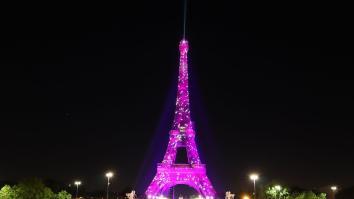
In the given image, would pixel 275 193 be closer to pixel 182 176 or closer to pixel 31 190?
pixel 182 176

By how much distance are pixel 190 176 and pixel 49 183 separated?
128 feet

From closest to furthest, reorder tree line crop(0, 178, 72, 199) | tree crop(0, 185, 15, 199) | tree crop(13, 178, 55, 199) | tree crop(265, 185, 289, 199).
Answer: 1. tree crop(0, 185, 15, 199)
2. tree line crop(0, 178, 72, 199)
3. tree crop(13, 178, 55, 199)
4. tree crop(265, 185, 289, 199)

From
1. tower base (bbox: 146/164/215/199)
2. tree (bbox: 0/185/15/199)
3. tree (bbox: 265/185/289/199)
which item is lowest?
tree (bbox: 0/185/15/199)

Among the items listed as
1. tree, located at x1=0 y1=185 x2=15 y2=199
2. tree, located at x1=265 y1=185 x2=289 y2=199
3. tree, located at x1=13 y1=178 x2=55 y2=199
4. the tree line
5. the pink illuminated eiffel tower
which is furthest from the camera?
the pink illuminated eiffel tower

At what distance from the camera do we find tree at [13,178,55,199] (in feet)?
210

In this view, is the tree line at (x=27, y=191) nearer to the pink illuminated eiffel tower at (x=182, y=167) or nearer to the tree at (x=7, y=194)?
the tree at (x=7, y=194)

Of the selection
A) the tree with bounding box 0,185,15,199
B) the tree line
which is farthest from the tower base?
the tree with bounding box 0,185,15,199

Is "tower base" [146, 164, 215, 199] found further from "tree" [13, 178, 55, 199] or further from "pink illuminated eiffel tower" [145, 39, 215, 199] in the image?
"tree" [13, 178, 55, 199]

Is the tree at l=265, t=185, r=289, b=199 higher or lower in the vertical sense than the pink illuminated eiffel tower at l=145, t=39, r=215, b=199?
lower

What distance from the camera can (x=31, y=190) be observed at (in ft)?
215

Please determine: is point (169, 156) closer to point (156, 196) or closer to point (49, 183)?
point (156, 196)

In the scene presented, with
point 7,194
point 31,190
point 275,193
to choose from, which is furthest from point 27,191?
point 275,193

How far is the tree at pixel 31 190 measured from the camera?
63900mm

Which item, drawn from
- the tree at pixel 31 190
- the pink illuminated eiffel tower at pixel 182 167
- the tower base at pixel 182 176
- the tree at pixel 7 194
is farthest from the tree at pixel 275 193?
the tree at pixel 7 194
